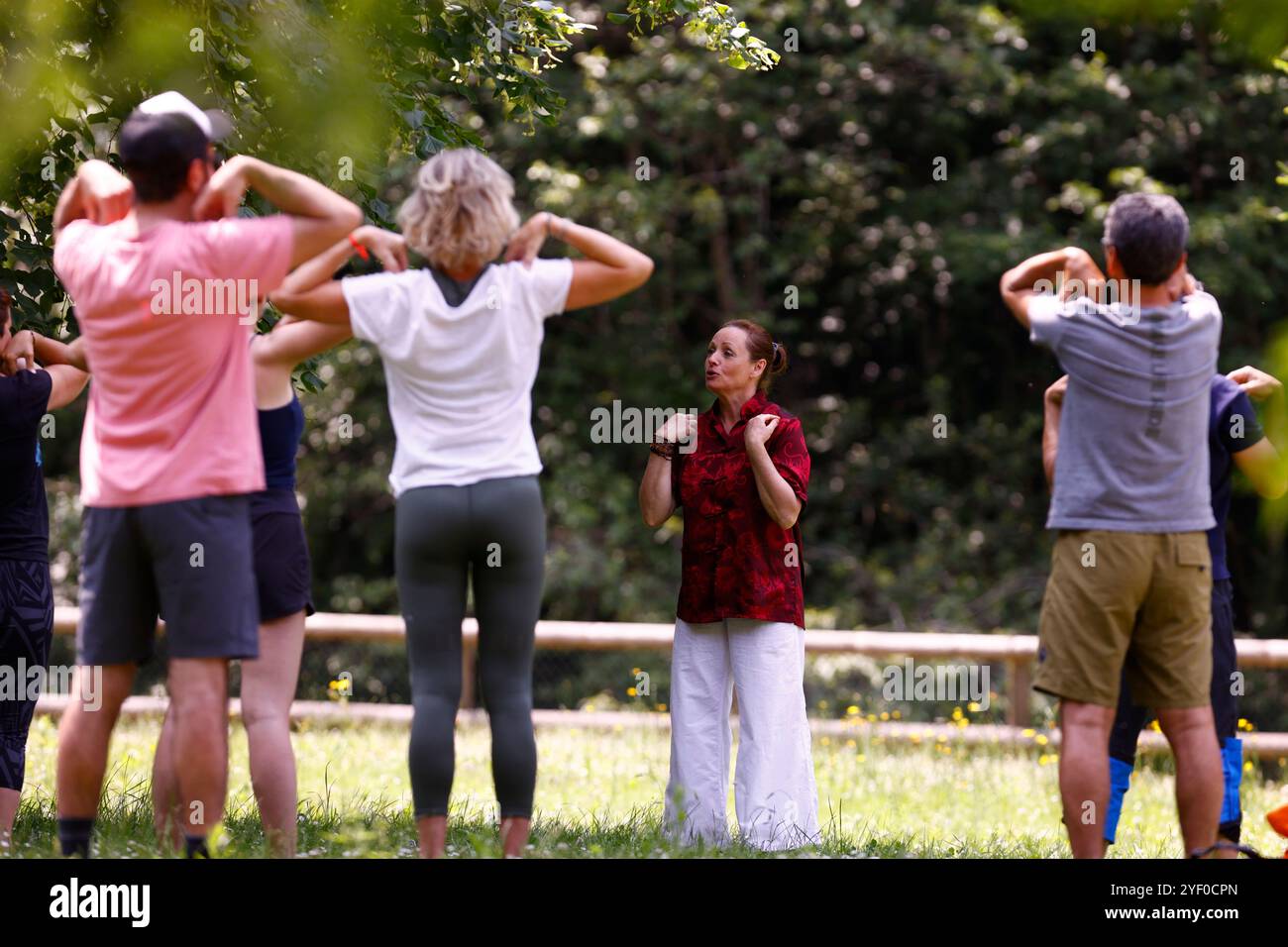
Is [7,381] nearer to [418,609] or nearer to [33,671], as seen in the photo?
[33,671]

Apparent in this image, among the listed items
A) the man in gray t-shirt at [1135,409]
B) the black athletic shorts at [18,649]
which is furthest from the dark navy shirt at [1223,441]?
the black athletic shorts at [18,649]

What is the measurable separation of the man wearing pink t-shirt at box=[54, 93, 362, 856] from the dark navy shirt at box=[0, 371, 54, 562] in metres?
0.93

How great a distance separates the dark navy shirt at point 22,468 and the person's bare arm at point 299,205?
3.86 feet

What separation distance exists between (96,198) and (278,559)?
1.03 meters

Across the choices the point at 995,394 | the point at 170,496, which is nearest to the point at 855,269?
the point at 995,394

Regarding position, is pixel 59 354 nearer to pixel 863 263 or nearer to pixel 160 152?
pixel 160 152

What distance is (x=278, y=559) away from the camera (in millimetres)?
4109

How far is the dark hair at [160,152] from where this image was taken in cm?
353

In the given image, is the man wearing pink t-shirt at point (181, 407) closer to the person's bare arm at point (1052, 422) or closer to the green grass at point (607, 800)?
the green grass at point (607, 800)

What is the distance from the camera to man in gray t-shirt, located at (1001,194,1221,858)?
3.80 m

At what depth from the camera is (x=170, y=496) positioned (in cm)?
355

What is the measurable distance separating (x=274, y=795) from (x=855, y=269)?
37.5 ft
